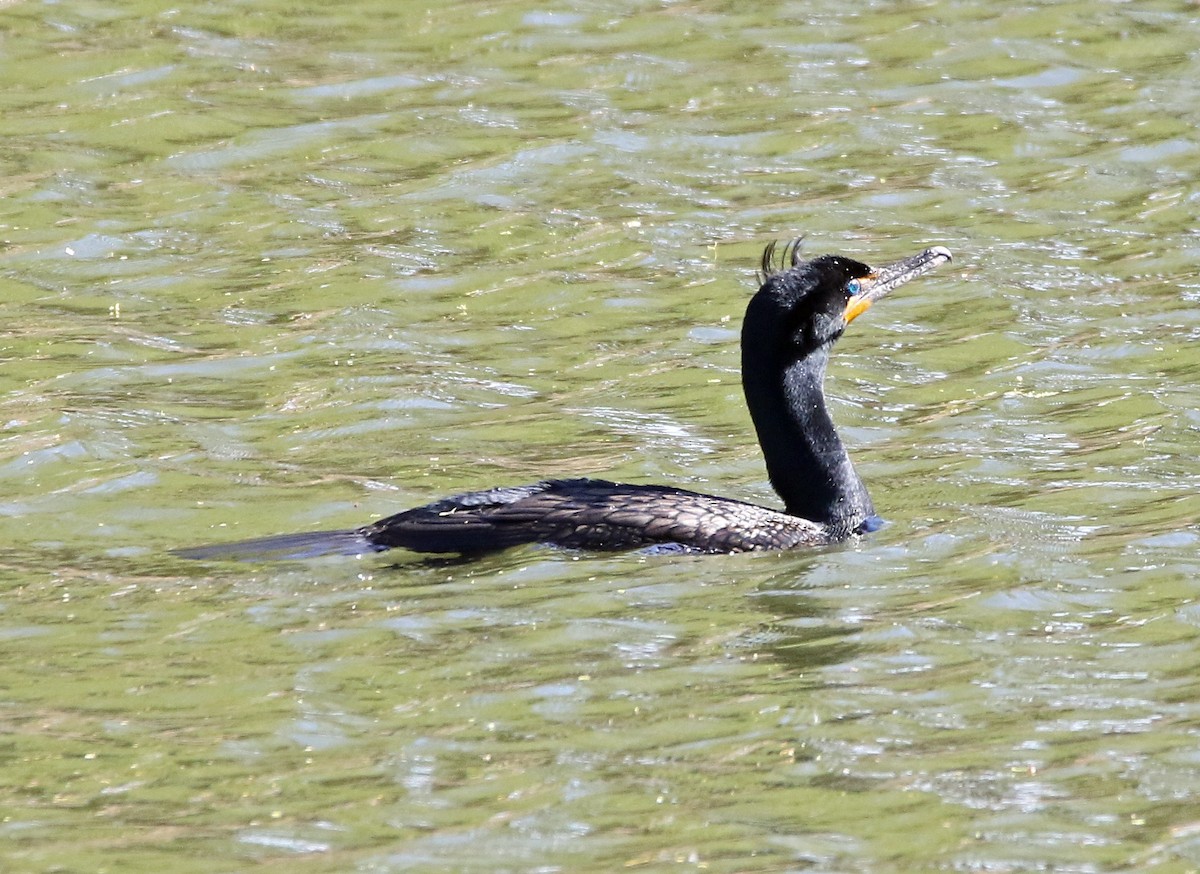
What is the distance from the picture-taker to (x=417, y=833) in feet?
17.5

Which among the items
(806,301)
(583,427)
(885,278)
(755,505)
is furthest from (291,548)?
(885,278)

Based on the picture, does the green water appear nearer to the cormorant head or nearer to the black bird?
the black bird

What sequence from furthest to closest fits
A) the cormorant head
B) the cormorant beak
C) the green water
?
1. the cormorant beak
2. the cormorant head
3. the green water

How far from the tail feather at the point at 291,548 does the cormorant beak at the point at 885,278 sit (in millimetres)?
1967

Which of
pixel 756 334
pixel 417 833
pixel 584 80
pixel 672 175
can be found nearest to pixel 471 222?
pixel 672 175

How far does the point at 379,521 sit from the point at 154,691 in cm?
171

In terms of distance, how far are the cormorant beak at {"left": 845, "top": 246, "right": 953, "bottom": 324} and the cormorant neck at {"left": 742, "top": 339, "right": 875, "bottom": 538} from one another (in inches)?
9.0

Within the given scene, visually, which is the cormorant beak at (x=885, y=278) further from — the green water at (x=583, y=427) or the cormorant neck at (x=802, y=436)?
the green water at (x=583, y=427)

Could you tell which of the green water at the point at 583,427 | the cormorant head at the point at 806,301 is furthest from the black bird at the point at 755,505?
the green water at the point at 583,427

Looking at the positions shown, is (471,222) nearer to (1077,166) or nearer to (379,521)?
(1077,166)

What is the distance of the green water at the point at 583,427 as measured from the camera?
18.3ft

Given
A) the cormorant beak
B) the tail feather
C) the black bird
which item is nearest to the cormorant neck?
the black bird

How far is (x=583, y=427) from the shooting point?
9562mm

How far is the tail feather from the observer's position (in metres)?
7.73
